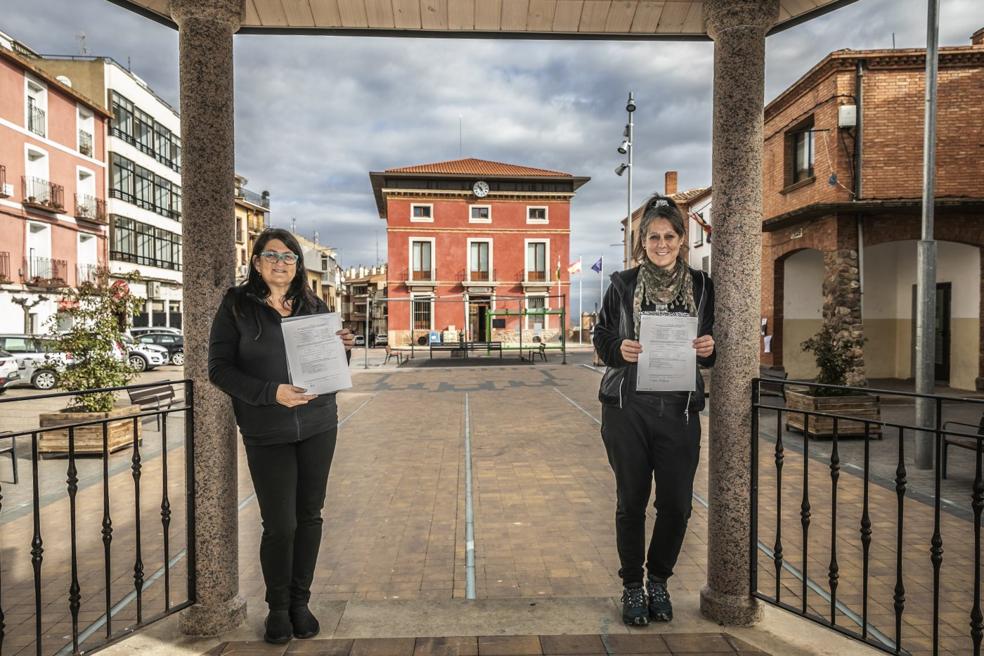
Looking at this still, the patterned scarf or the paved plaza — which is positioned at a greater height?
the patterned scarf

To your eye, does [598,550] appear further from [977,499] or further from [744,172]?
[744,172]

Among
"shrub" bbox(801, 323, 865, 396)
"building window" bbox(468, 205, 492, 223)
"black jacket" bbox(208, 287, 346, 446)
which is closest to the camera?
"black jacket" bbox(208, 287, 346, 446)

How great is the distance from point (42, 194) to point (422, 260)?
19.3 metres

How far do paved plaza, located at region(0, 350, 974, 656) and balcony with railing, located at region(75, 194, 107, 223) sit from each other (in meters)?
23.5

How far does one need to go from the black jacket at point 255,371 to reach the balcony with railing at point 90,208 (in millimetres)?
29664

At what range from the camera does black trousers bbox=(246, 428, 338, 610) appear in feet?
8.71

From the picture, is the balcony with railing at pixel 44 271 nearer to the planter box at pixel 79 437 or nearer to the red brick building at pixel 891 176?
the planter box at pixel 79 437

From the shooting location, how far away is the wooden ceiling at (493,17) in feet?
10.8

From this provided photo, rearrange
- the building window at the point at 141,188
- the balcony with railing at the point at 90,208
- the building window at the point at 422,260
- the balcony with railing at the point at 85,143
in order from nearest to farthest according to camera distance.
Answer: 1. the balcony with railing at the point at 90,208
2. the balcony with railing at the point at 85,143
3. the building window at the point at 141,188
4. the building window at the point at 422,260

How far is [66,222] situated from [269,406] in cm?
2955

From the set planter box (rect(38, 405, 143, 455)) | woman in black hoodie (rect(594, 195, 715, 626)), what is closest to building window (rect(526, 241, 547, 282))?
planter box (rect(38, 405, 143, 455))

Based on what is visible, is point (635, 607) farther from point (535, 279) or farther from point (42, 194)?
point (535, 279)

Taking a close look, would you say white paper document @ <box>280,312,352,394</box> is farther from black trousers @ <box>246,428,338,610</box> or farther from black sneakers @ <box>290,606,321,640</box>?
black sneakers @ <box>290,606,321,640</box>

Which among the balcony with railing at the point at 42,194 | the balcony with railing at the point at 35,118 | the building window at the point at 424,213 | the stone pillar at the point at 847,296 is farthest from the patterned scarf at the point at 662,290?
the building window at the point at 424,213
